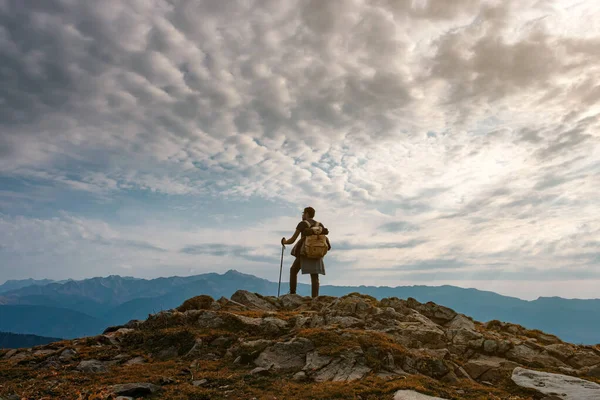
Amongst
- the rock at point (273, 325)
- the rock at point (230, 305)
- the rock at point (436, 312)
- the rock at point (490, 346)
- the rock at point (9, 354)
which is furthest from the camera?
the rock at point (436, 312)

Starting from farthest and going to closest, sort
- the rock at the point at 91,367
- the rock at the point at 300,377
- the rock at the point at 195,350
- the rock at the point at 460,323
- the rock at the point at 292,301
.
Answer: the rock at the point at 292,301 → the rock at the point at 460,323 → the rock at the point at 195,350 → the rock at the point at 91,367 → the rock at the point at 300,377

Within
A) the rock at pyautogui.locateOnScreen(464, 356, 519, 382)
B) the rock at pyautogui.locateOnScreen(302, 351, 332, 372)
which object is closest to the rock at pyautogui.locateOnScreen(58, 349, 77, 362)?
the rock at pyautogui.locateOnScreen(302, 351, 332, 372)

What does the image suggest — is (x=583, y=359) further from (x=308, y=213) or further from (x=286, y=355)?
(x=308, y=213)

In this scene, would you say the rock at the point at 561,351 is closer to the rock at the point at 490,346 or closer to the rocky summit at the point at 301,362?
the rocky summit at the point at 301,362

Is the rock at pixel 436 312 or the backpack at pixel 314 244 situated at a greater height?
the backpack at pixel 314 244

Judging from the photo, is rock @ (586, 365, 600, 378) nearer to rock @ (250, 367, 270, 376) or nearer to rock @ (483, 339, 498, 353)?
rock @ (483, 339, 498, 353)

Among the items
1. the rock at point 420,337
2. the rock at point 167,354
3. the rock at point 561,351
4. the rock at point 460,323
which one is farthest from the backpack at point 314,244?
the rock at point 561,351

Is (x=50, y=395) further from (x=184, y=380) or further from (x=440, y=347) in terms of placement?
(x=440, y=347)

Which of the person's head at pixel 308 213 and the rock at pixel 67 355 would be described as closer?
the rock at pixel 67 355

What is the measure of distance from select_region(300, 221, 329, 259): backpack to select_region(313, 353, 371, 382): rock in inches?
448

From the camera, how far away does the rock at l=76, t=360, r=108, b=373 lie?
1541 cm

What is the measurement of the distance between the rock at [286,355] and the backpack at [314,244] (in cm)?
981

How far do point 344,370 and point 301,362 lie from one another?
201cm

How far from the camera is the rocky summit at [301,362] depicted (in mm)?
12523
